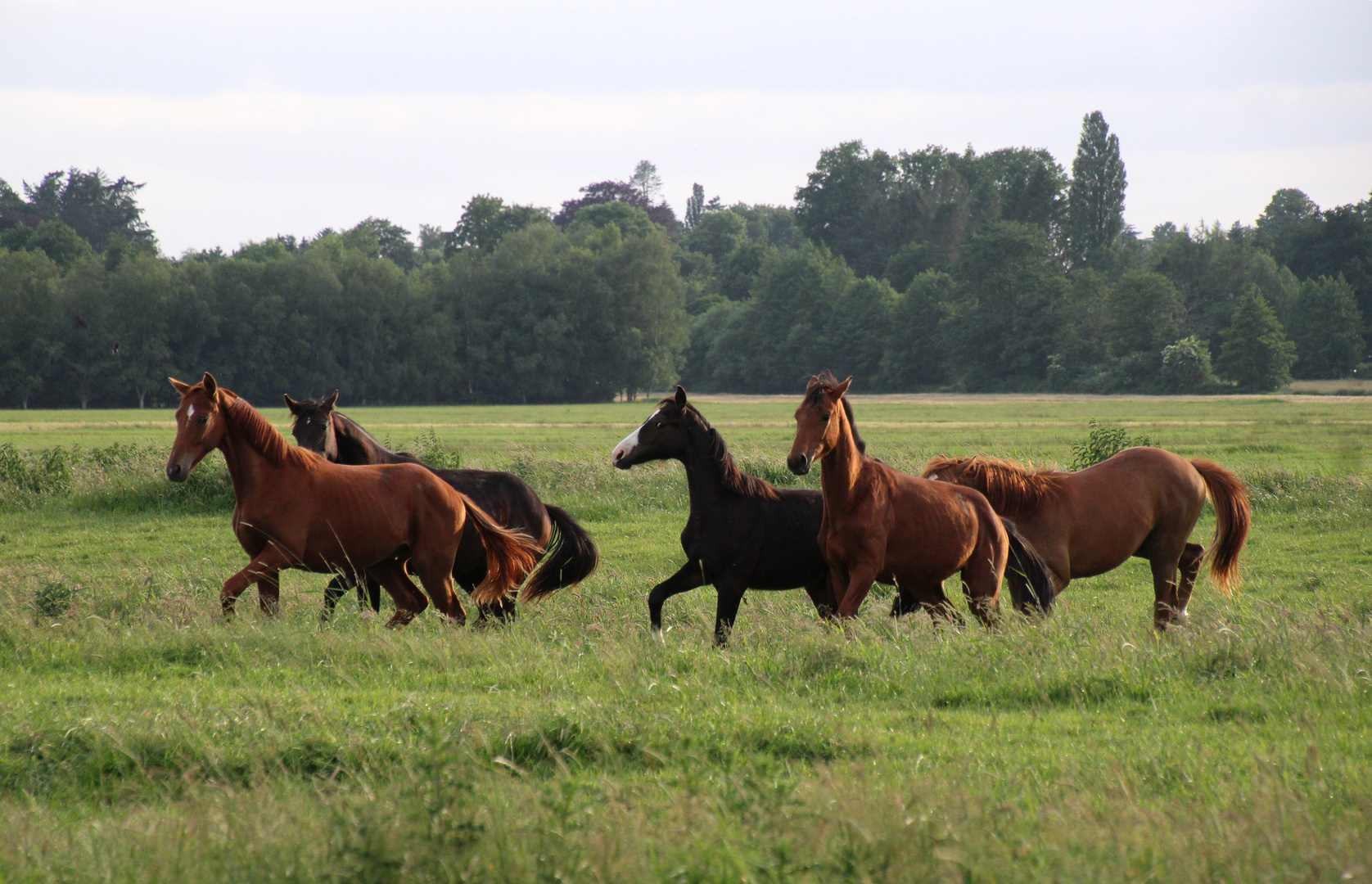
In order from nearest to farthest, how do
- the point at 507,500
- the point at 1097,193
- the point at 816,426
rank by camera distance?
the point at 816,426
the point at 507,500
the point at 1097,193

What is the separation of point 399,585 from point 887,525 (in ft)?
12.2

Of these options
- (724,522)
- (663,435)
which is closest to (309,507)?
(663,435)

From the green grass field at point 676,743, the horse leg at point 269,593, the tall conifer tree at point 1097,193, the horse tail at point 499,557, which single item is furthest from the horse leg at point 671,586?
the tall conifer tree at point 1097,193

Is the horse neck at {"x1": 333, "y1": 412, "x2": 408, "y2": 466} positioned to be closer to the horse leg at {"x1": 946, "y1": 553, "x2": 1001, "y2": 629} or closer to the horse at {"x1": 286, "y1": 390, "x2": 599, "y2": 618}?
the horse at {"x1": 286, "y1": 390, "x2": 599, "y2": 618}

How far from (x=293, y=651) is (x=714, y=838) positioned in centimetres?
405

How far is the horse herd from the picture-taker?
7465mm

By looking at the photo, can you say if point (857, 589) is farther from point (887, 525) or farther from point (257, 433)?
point (257, 433)

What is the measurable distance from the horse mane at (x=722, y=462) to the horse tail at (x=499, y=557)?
1.59 m

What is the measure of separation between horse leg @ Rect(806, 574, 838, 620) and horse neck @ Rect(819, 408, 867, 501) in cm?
102

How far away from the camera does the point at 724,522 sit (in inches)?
318

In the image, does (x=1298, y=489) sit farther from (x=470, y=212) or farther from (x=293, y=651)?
(x=470, y=212)

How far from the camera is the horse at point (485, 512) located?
8797mm

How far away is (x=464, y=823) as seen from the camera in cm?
349

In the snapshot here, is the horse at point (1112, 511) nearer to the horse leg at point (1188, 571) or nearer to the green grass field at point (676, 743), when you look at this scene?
the horse leg at point (1188, 571)
